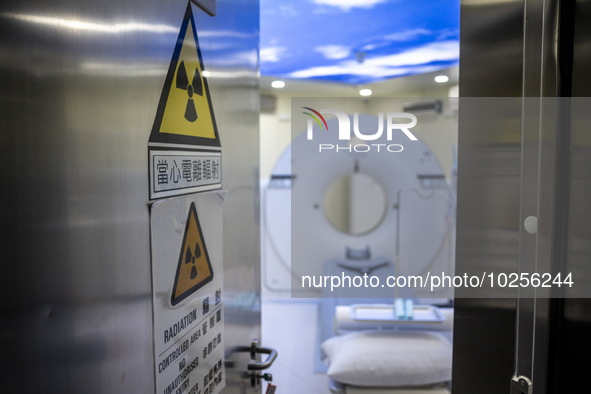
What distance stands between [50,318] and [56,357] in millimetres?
46

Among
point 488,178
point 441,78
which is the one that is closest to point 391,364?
point 488,178

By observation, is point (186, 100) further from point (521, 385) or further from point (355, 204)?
point (355, 204)

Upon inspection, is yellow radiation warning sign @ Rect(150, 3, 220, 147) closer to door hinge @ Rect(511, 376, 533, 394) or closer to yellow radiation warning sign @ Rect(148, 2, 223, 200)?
yellow radiation warning sign @ Rect(148, 2, 223, 200)

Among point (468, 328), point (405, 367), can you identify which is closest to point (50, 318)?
point (468, 328)

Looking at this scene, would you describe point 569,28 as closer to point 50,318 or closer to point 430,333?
point 50,318

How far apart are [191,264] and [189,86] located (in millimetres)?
339

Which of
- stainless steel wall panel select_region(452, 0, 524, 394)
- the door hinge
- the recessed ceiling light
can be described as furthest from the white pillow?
the recessed ceiling light

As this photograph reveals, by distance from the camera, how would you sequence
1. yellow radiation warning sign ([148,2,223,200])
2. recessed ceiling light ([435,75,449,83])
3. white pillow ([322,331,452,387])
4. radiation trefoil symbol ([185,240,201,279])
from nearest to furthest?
yellow radiation warning sign ([148,2,223,200]) < radiation trefoil symbol ([185,240,201,279]) < white pillow ([322,331,452,387]) < recessed ceiling light ([435,75,449,83])

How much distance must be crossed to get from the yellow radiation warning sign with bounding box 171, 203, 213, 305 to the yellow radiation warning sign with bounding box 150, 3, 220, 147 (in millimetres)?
149

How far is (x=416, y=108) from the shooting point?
3689 millimetres

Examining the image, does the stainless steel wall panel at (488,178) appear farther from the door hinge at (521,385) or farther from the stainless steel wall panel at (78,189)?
the stainless steel wall panel at (78,189)

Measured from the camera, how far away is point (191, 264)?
895mm

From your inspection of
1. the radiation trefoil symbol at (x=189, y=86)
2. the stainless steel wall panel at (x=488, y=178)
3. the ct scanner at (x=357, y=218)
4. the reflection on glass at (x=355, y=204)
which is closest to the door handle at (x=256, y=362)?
the stainless steel wall panel at (x=488, y=178)

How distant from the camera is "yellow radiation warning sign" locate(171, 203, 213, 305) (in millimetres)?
838
